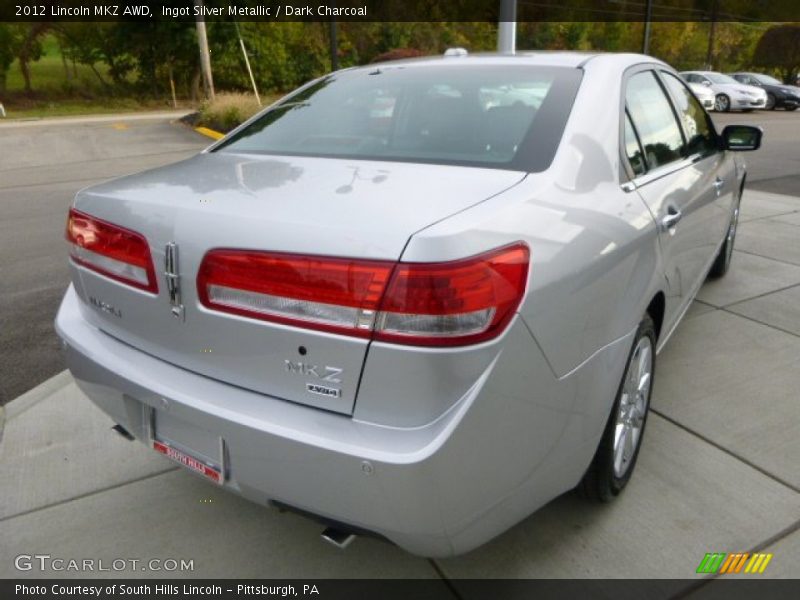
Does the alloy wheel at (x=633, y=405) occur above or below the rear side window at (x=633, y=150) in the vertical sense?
below

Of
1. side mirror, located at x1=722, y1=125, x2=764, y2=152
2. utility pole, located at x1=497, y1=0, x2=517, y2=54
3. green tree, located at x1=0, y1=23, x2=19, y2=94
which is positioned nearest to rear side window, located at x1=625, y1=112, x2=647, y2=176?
side mirror, located at x1=722, y1=125, x2=764, y2=152

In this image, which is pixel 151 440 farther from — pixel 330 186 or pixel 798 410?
pixel 798 410

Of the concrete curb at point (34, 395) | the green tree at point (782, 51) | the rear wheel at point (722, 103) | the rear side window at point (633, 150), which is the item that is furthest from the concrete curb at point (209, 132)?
the green tree at point (782, 51)

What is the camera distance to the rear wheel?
23156 millimetres

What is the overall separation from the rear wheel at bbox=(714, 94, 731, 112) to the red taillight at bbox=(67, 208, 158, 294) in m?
25.3

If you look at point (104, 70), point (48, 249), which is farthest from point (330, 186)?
point (104, 70)

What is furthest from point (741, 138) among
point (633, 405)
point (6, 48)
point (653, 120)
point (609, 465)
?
point (6, 48)

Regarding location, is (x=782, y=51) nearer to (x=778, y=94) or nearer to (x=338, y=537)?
(x=778, y=94)

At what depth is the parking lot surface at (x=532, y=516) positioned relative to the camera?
221 cm

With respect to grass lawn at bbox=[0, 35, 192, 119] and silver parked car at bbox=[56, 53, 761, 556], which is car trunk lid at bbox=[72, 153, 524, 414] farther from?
grass lawn at bbox=[0, 35, 192, 119]

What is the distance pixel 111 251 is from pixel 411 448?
1131 millimetres

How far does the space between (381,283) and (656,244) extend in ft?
4.32

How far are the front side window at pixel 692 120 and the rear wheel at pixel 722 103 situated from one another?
22413 millimetres

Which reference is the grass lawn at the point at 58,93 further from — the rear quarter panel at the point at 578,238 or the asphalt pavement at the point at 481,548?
the rear quarter panel at the point at 578,238
